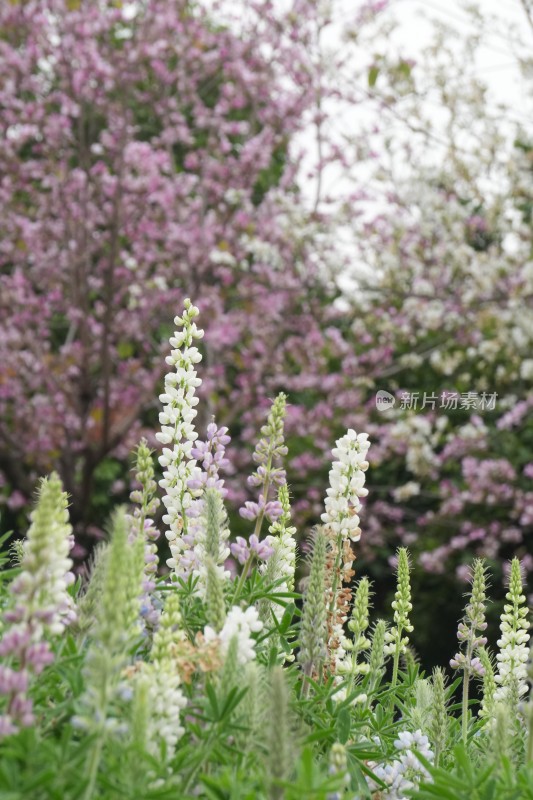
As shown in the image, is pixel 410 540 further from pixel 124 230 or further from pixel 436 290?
pixel 124 230

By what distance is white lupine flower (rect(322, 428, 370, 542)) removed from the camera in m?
1.84

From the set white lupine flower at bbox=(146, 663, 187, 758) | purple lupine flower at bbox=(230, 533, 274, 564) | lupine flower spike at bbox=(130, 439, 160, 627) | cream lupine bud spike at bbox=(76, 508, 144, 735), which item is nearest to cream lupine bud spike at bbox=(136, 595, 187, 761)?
white lupine flower at bbox=(146, 663, 187, 758)

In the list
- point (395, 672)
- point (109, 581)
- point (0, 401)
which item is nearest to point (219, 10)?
point (0, 401)

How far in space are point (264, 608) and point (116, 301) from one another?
7973 millimetres

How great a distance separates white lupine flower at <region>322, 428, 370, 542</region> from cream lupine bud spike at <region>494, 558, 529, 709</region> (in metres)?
0.31

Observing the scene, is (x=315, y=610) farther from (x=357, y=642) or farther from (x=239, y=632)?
(x=357, y=642)

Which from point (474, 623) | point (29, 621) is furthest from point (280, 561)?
point (29, 621)

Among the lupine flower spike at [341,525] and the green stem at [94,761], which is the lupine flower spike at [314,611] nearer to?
the lupine flower spike at [341,525]

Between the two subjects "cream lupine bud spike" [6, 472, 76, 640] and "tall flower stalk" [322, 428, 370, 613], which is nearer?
"cream lupine bud spike" [6, 472, 76, 640]

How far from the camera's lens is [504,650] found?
1911mm

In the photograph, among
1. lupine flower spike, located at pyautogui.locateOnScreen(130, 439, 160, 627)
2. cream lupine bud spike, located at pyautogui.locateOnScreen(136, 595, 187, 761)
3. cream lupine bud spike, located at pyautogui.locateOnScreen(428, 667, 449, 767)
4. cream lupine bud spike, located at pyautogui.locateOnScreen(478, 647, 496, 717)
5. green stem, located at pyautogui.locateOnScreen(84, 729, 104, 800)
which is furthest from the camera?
cream lupine bud spike, located at pyautogui.locateOnScreen(478, 647, 496, 717)

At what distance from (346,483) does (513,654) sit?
0.48 meters

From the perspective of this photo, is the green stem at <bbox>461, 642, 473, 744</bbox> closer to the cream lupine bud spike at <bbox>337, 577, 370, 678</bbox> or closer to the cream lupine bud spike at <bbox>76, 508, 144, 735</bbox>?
the cream lupine bud spike at <bbox>337, 577, 370, 678</bbox>

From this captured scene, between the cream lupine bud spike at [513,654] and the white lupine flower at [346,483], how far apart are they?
0.31 meters
